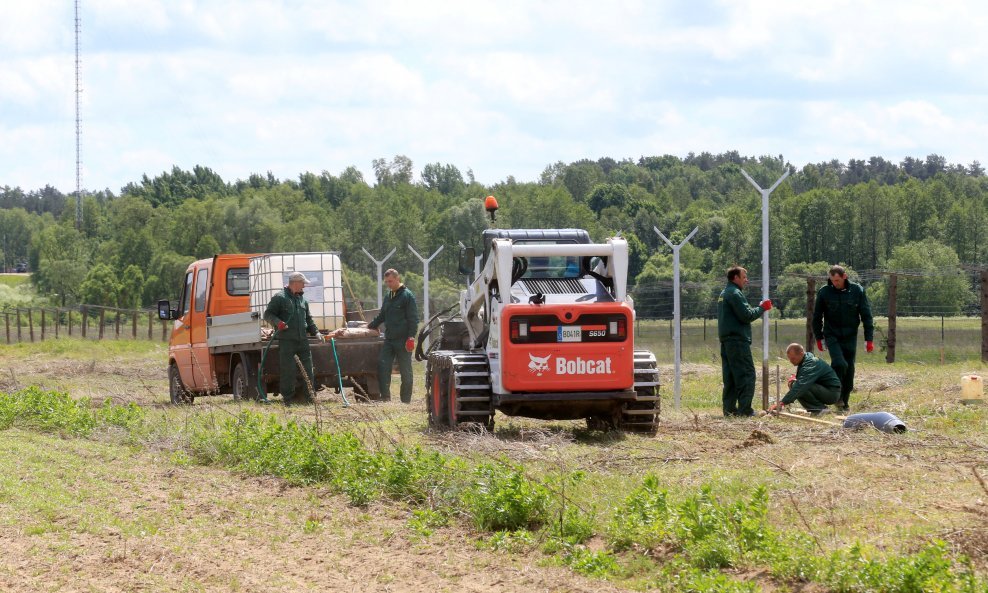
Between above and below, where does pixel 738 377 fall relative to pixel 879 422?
above

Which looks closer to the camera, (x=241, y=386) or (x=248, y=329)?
(x=248, y=329)

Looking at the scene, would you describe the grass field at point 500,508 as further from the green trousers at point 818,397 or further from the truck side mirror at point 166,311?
the truck side mirror at point 166,311

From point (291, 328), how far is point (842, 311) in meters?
6.98

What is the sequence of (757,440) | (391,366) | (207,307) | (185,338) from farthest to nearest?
(185,338) < (207,307) < (391,366) < (757,440)

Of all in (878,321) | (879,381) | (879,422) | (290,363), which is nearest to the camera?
(879,422)

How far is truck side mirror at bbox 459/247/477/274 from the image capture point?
13664 mm

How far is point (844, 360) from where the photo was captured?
597 inches

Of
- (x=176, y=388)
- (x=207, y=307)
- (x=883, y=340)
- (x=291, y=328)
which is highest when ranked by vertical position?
(x=207, y=307)

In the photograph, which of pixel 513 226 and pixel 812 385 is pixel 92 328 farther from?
pixel 513 226

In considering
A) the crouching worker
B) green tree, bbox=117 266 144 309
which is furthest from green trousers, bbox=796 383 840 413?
green tree, bbox=117 266 144 309

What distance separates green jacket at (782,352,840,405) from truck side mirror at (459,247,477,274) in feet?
12.4

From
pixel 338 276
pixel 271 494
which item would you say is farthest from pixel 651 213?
pixel 271 494

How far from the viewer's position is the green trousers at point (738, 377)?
48.1 ft

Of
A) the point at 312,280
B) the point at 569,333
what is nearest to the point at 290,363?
the point at 312,280
